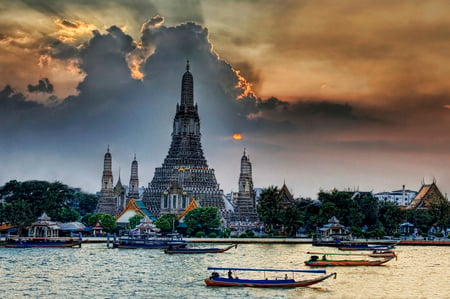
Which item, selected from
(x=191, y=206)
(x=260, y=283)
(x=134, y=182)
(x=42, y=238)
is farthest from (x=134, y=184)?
(x=260, y=283)

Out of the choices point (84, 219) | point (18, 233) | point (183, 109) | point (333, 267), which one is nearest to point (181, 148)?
point (183, 109)

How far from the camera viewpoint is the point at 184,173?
133 meters

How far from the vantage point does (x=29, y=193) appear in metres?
108

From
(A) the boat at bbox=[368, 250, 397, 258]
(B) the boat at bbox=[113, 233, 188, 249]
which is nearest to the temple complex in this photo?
(B) the boat at bbox=[113, 233, 188, 249]

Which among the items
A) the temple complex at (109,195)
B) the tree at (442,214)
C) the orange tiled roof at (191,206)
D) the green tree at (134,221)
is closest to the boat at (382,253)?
the tree at (442,214)

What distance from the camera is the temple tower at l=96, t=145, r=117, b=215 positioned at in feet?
433

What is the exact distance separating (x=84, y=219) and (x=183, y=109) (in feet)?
90.7

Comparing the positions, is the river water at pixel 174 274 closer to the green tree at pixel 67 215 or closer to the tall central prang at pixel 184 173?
the green tree at pixel 67 215

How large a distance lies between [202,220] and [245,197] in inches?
851

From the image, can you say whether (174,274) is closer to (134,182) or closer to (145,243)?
(145,243)

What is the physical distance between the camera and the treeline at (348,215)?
111375 millimetres

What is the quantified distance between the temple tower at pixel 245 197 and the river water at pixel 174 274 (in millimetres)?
39882

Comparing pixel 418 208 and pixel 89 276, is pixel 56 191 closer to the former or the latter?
pixel 89 276

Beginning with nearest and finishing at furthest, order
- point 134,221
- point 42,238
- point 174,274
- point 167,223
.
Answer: point 174,274
point 42,238
point 167,223
point 134,221
